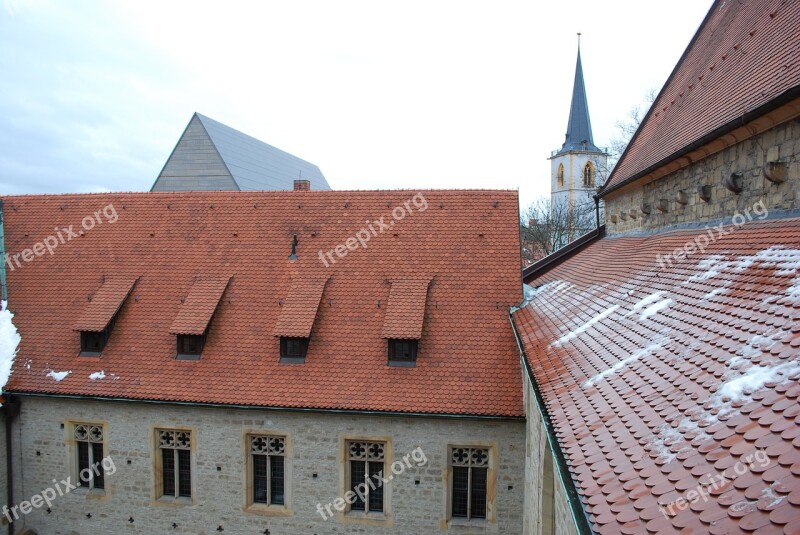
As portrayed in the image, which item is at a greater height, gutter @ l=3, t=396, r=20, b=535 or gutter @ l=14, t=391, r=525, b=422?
gutter @ l=14, t=391, r=525, b=422

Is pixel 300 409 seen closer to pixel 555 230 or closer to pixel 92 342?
pixel 92 342

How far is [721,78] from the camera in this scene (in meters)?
7.55

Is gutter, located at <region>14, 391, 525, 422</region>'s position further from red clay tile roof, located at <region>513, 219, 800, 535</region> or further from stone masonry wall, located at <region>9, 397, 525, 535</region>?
red clay tile roof, located at <region>513, 219, 800, 535</region>

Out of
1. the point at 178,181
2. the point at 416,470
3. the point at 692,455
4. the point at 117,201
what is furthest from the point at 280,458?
the point at 178,181

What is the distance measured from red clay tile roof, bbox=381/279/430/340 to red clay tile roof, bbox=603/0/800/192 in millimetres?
4364

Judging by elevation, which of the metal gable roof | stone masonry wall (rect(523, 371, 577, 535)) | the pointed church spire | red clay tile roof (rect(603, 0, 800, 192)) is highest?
the pointed church spire

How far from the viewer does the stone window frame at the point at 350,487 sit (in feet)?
30.9

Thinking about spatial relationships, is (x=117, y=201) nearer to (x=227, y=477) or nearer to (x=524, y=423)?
(x=227, y=477)

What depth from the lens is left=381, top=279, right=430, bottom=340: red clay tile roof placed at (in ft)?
32.4

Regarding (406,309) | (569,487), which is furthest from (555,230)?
(569,487)

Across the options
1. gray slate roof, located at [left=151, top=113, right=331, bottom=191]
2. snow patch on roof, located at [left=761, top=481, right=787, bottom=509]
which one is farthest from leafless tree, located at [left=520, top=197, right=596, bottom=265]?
snow patch on roof, located at [left=761, top=481, right=787, bottom=509]

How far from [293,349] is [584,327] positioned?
230 inches

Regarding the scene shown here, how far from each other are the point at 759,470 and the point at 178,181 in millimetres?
20707

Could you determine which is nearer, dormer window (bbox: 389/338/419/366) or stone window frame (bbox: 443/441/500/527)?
stone window frame (bbox: 443/441/500/527)
